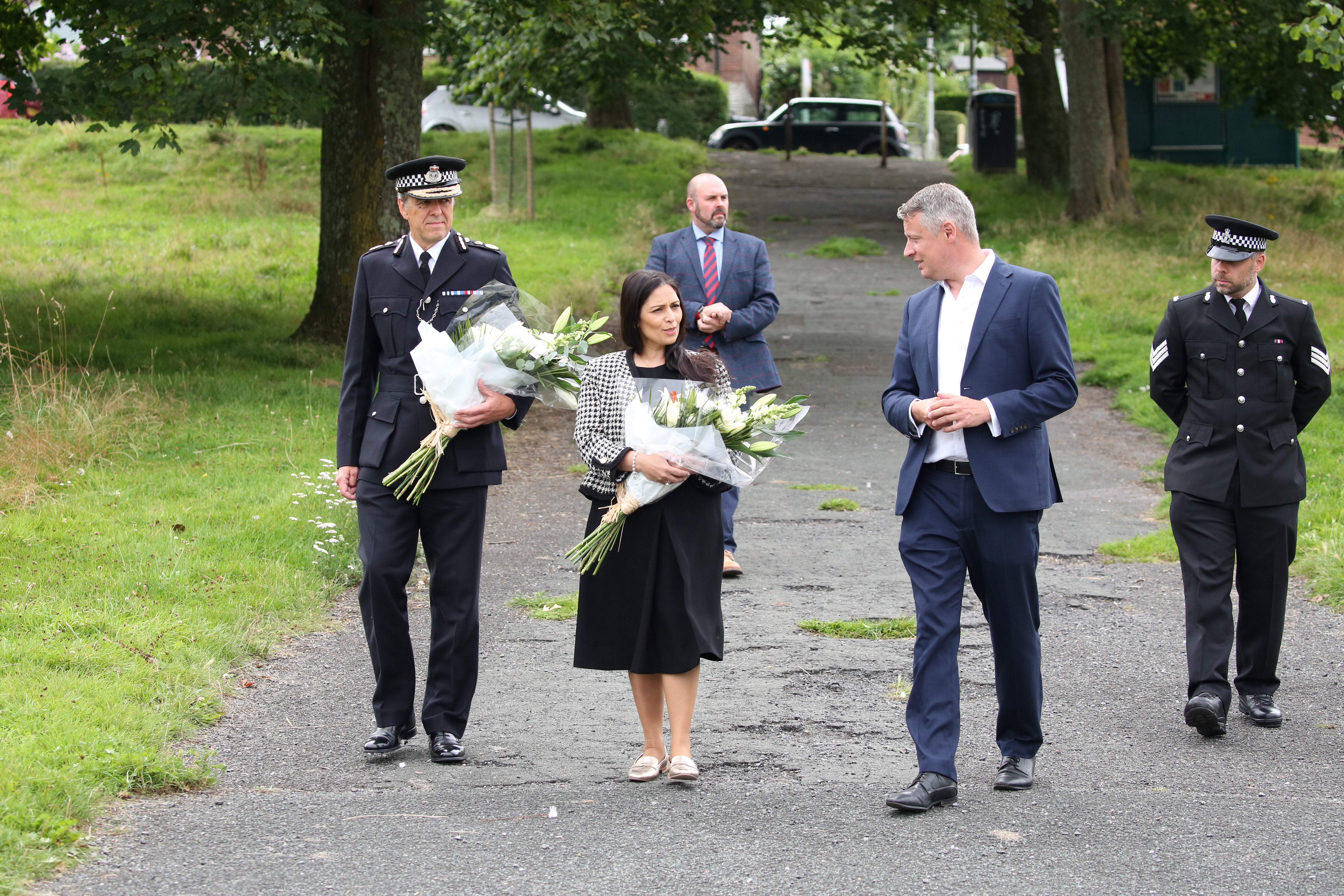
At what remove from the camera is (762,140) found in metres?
41.2

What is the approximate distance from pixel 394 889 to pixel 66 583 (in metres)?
3.66

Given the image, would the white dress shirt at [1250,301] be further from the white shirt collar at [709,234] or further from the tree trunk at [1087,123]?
the tree trunk at [1087,123]

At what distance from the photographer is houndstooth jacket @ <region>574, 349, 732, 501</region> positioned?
16.1 ft

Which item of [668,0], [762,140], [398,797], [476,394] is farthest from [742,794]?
[762,140]

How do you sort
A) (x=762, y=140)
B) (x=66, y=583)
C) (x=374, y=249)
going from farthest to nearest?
(x=762, y=140) → (x=66, y=583) → (x=374, y=249)

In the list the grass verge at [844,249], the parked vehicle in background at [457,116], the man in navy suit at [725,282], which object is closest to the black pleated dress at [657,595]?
the man in navy suit at [725,282]

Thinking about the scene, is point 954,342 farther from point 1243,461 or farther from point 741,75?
point 741,75

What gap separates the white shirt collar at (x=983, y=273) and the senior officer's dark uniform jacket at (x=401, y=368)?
1.69 m

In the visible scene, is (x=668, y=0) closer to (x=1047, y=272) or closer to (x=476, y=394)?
(x=1047, y=272)

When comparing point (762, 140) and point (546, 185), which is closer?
point (546, 185)

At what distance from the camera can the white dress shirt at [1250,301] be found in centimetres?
579

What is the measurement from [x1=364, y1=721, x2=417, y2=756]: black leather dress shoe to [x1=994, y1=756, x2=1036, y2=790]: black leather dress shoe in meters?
2.23

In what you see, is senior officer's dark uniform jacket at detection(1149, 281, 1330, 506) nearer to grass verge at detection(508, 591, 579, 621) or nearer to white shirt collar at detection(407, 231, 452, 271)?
white shirt collar at detection(407, 231, 452, 271)

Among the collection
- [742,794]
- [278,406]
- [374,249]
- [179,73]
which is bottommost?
[742,794]
